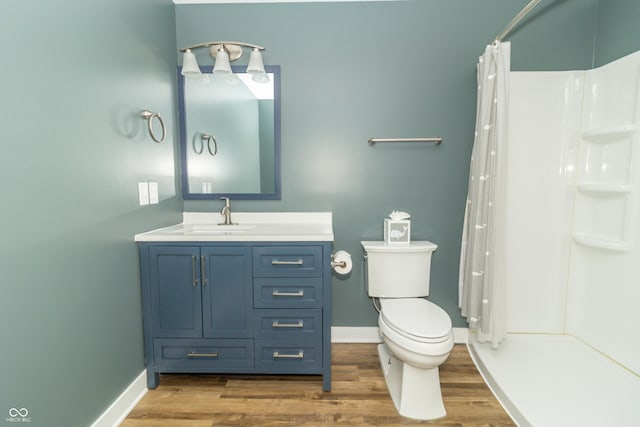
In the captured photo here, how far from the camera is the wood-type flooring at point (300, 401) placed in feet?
4.73

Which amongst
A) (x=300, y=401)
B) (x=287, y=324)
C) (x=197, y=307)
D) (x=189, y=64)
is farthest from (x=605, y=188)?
(x=189, y=64)

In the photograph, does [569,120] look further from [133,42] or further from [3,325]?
[3,325]

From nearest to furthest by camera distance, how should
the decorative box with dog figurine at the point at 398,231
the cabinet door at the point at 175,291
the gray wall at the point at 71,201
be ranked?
the gray wall at the point at 71,201
the cabinet door at the point at 175,291
the decorative box with dog figurine at the point at 398,231

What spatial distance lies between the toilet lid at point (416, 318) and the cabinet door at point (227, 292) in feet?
2.54

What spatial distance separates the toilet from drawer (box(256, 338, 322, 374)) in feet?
1.31

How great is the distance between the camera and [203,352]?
5.32 feet

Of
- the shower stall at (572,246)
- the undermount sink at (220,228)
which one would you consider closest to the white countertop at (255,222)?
the undermount sink at (220,228)

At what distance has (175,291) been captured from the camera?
62.6 inches

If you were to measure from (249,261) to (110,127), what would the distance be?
930 mm

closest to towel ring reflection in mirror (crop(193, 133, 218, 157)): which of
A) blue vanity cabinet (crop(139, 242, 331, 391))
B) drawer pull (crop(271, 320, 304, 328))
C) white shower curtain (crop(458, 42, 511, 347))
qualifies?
blue vanity cabinet (crop(139, 242, 331, 391))

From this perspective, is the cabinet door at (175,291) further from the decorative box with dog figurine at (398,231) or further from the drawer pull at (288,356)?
the decorative box with dog figurine at (398,231)

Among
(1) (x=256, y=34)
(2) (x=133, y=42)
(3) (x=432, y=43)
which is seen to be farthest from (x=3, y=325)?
(3) (x=432, y=43)

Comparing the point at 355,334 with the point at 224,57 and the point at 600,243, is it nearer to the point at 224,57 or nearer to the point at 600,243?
the point at 600,243

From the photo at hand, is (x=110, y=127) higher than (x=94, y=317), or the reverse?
(x=110, y=127)
